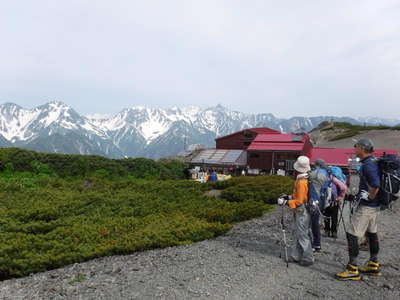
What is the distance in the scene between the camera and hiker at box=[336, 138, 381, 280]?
601 centimetres

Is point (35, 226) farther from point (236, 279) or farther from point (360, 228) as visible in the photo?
Result: point (360, 228)

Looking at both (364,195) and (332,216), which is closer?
(364,195)

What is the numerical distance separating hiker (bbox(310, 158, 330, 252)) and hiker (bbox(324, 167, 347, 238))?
0.69 m

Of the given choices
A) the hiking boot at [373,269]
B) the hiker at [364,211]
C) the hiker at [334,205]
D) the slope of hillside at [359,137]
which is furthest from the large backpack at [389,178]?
the slope of hillside at [359,137]

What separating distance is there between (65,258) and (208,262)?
3.99 meters

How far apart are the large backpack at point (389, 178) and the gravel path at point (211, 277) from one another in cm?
187

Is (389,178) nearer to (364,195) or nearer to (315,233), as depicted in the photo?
(364,195)

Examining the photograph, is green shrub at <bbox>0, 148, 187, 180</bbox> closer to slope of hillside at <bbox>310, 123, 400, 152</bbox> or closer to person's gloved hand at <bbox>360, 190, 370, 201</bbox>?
person's gloved hand at <bbox>360, 190, 370, 201</bbox>

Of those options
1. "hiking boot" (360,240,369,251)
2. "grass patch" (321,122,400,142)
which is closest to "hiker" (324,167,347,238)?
"hiking boot" (360,240,369,251)

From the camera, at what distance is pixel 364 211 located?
244 inches

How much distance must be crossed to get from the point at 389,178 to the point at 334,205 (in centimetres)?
367

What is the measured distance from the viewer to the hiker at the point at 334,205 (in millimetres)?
9016

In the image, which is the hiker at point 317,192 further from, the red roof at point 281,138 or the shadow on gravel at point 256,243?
the red roof at point 281,138

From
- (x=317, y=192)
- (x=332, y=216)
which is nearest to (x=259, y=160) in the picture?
(x=332, y=216)
